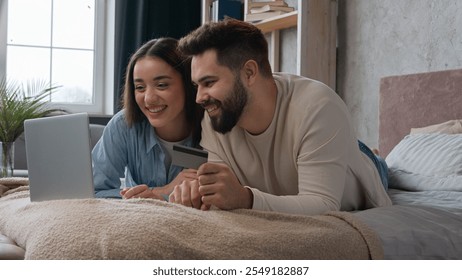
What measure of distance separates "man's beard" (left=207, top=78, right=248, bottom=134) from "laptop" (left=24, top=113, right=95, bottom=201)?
32cm

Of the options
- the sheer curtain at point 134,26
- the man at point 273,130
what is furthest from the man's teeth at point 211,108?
the sheer curtain at point 134,26

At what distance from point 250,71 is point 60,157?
510mm

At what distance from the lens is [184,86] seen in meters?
1.88

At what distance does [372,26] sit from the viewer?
3162mm

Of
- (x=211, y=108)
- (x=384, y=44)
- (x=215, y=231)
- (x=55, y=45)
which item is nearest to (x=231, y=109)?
(x=211, y=108)

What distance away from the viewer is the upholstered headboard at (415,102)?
8.11ft

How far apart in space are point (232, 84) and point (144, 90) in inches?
15.3

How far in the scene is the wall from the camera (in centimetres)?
269

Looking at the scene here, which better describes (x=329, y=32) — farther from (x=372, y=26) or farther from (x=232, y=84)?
(x=232, y=84)

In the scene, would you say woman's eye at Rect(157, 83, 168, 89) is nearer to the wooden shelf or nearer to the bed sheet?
the bed sheet

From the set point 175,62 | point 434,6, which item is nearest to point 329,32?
point 434,6

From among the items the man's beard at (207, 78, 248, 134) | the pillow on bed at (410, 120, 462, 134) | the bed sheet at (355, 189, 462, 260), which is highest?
the man's beard at (207, 78, 248, 134)

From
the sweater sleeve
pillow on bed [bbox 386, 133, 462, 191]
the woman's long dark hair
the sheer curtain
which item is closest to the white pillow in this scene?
pillow on bed [bbox 386, 133, 462, 191]

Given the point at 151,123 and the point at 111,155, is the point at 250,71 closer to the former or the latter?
the point at 151,123
